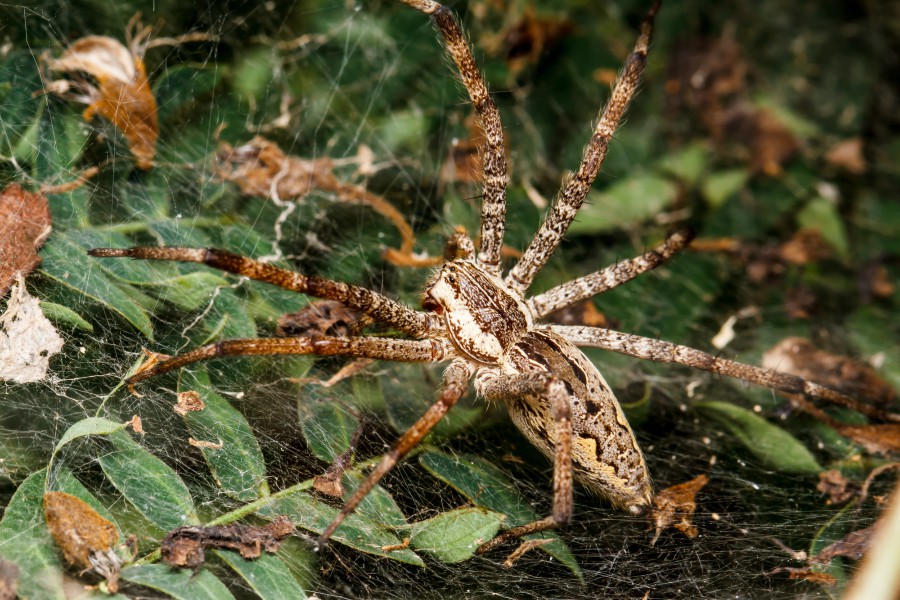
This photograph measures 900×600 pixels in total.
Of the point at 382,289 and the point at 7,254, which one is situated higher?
the point at 7,254

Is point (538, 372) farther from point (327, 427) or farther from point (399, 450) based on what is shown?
point (327, 427)

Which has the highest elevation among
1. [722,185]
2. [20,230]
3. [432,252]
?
[722,185]

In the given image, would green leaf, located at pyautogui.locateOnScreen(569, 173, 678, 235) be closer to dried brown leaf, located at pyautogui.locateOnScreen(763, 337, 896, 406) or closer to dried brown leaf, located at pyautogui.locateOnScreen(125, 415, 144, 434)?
dried brown leaf, located at pyautogui.locateOnScreen(763, 337, 896, 406)

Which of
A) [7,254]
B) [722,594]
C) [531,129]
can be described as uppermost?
[531,129]

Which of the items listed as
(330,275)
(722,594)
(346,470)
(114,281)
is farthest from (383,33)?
(722,594)

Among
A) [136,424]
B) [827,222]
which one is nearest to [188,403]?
[136,424]

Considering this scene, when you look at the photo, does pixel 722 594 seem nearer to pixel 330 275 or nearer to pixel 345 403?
pixel 345 403
